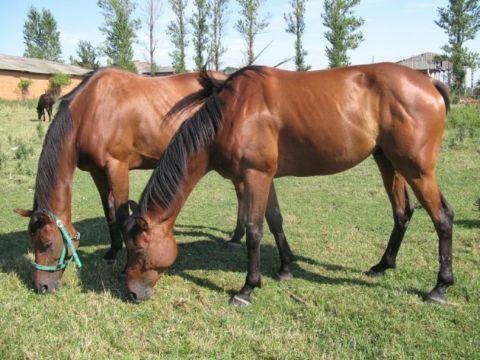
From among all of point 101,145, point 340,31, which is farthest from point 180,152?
point 340,31

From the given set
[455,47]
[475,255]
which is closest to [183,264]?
[475,255]

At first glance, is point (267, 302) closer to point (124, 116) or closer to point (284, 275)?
point (284, 275)

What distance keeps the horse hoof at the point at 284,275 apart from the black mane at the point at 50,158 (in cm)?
233

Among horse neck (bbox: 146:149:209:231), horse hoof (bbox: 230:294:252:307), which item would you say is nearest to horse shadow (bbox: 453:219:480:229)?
horse hoof (bbox: 230:294:252:307)

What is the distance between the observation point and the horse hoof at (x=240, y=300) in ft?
12.0

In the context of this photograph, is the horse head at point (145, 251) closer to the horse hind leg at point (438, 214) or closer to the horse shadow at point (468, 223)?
the horse hind leg at point (438, 214)

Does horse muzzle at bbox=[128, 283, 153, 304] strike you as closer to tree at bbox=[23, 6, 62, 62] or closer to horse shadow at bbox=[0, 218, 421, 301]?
horse shadow at bbox=[0, 218, 421, 301]

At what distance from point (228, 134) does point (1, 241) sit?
393cm

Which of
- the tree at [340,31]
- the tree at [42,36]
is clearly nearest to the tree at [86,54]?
the tree at [42,36]

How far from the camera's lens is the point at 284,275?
4230 mm

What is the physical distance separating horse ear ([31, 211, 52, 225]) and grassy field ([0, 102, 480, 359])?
66 cm

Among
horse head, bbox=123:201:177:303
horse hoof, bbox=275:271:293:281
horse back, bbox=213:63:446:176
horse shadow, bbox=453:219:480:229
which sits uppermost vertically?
horse back, bbox=213:63:446:176

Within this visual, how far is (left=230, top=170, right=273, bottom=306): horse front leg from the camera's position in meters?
3.64

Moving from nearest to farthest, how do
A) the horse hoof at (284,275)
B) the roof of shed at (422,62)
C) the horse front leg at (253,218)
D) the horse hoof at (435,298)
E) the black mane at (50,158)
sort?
the horse hoof at (435,298) → the horse front leg at (253,218) → the black mane at (50,158) → the horse hoof at (284,275) → the roof of shed at (422,62)
